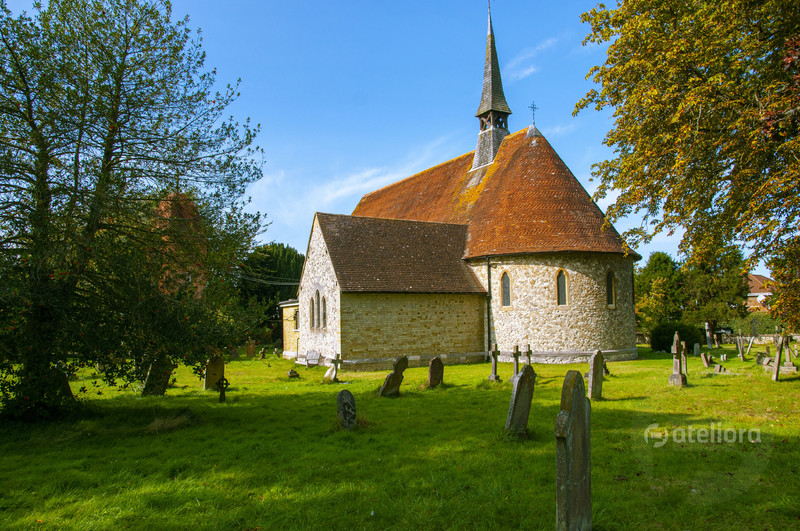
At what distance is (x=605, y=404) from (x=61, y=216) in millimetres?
11071

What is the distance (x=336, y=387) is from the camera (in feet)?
45.5

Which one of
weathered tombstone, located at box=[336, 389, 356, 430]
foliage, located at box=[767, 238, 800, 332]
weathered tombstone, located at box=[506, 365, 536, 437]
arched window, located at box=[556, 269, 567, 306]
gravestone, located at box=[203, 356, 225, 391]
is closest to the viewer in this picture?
Answer: weathered tombstone, located at box=[506, 365, 536, 437]

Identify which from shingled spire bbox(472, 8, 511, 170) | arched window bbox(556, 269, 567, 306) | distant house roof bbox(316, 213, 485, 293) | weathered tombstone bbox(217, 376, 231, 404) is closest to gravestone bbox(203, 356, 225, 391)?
weathered tombstone bbox(217, 376, 231, 404)

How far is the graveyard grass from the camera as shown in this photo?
4.84 metres

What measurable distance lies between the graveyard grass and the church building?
7885 millimetres

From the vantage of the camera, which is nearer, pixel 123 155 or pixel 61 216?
pixel 61 216

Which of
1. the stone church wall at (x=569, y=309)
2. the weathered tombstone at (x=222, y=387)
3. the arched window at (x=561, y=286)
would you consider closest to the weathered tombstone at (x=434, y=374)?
the weathered tombstone at (x=222, y=387)

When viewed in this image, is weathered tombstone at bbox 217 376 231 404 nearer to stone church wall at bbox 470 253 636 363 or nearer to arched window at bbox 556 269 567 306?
stone church wall at bbox 470 253 636 363

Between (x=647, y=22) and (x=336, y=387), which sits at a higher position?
(x=647, y=22)

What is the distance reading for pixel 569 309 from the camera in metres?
19.2

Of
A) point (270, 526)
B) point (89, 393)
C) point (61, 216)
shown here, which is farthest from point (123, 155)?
point (270, 526)

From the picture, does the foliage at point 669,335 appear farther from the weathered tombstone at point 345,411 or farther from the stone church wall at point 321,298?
the weathered tombstone at point 345,411

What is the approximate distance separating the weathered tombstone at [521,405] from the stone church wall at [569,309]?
12133mm

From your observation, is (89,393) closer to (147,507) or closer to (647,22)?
(147,507)
